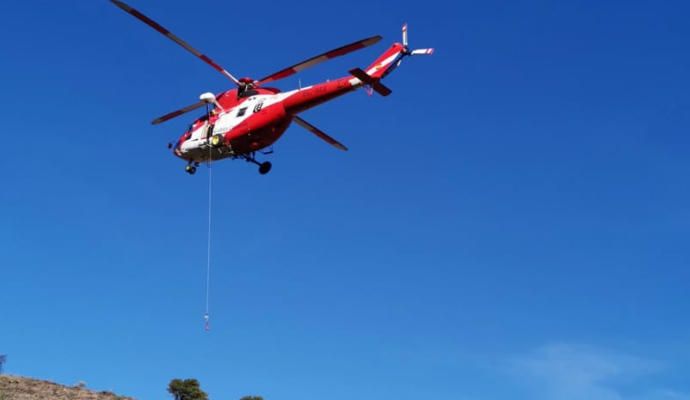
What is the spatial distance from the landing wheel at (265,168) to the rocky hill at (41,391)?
16758mm

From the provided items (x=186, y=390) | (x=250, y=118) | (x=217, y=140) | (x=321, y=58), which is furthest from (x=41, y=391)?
(x=321, y=58)

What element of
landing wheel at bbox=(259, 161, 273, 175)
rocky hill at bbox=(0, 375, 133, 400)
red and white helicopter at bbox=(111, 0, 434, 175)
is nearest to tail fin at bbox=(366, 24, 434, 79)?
red and white helicopter at bbox=(111, 0, 434, 175)

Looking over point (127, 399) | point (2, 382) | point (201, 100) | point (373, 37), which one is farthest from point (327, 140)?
point (2, 382)

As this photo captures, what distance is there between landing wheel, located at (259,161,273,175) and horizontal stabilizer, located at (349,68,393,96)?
7.01 m

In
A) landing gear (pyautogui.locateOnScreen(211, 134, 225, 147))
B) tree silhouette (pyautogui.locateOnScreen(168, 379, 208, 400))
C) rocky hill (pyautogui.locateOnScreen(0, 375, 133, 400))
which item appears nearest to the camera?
landing gear (pyautogui.locateOnScreen(211, 134, 225, 147))

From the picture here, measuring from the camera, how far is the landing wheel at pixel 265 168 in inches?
1580

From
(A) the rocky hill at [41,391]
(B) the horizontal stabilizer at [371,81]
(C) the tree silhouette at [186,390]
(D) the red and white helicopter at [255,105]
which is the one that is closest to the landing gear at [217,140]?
(D) the red and white helicopter at [255,105]

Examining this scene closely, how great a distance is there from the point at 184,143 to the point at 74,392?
54.5 ft

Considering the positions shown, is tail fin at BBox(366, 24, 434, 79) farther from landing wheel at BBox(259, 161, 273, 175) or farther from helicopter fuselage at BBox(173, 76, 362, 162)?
landing wheel at BBox(259, 161, 273, 175)

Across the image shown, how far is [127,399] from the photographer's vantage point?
49.0m

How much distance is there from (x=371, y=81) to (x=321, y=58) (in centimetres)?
277

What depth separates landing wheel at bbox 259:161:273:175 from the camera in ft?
132

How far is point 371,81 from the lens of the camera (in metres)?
35.7

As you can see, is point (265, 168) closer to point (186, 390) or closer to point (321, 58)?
point (321, 58)
